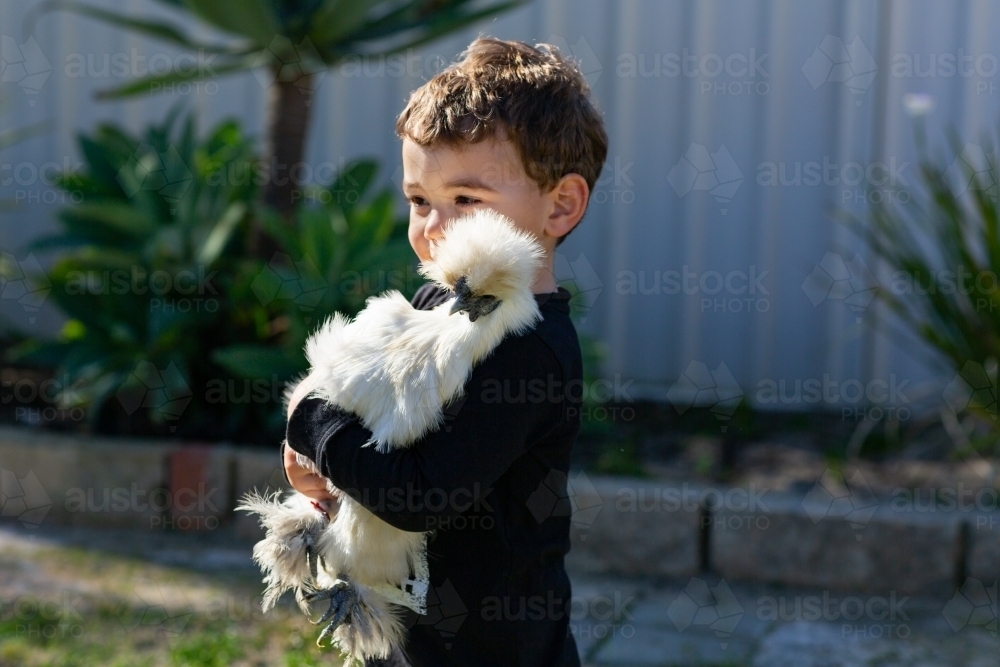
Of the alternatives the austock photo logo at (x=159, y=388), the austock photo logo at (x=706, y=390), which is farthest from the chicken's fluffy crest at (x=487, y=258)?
the austock photo logo at (x=706, y=390)

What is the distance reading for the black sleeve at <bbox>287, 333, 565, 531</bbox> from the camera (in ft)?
4.42

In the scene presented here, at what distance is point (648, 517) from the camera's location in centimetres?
355

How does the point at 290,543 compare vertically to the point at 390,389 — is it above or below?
below

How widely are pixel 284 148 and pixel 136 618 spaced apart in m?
2.04

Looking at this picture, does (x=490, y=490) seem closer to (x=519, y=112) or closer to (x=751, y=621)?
(x=519, y=112)

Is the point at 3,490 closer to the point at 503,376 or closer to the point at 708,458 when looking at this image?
the point at 708,458

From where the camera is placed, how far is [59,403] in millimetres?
4277

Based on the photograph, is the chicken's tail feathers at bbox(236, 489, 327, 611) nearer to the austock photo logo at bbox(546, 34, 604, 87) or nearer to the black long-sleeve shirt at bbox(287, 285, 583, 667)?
the black long-sleeve shirt at bbox(287, 285, 583, 667)

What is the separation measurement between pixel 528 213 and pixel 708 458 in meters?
2.69

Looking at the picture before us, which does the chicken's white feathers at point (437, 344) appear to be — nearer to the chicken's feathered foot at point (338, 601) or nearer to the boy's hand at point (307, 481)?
the boy's hand at point (307, 481)

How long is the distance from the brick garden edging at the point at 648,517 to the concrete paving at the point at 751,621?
0.06m

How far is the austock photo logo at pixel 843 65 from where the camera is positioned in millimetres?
4652

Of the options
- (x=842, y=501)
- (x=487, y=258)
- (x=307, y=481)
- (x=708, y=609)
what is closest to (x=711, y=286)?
(x=842, y=501)

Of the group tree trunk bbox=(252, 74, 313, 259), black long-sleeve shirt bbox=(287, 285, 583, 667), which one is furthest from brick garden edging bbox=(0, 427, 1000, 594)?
black long-sleeve shirt bbox=(287, 285, 583, 667)
